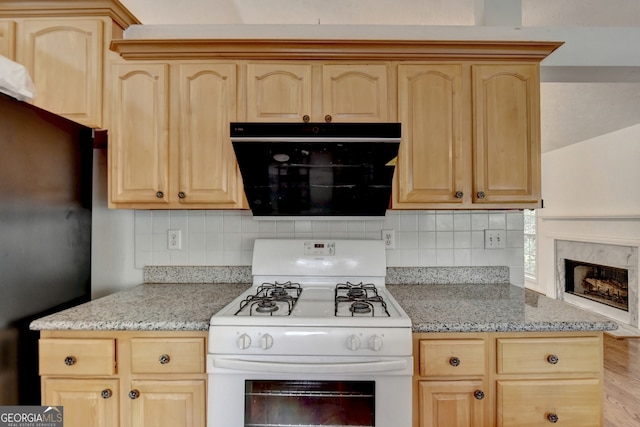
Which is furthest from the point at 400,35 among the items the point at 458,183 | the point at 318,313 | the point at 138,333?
the point at 138,333

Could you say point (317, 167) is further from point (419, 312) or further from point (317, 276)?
point (419, 312)

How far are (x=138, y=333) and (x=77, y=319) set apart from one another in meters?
0.25

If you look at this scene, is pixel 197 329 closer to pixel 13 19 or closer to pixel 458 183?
pixel 458 183

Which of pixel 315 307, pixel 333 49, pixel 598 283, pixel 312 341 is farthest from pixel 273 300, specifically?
pixel 598 283

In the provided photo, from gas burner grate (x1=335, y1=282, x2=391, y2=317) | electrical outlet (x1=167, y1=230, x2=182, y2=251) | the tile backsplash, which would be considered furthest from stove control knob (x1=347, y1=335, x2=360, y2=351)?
electrical outlet (x1=167, y1=230, x2=182, y2=251)

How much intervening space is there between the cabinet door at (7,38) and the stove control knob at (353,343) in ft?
6.83

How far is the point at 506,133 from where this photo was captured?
163 centimetres

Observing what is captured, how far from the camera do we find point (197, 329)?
129 centimetres

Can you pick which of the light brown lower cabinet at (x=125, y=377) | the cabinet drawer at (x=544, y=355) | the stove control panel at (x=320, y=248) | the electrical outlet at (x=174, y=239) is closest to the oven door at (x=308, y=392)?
the light brown lower cabinet at (x=125, y=377)

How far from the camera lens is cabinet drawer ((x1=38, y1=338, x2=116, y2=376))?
128 cm

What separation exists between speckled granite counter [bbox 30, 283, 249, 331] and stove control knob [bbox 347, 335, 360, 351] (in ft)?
1.84

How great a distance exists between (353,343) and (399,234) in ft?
2.92

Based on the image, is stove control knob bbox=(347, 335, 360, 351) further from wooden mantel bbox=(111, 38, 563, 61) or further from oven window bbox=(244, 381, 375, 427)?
wooden mantel bbox=(111, 38, 563, 61)

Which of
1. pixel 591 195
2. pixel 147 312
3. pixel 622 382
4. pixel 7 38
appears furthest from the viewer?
pixel 591 195
